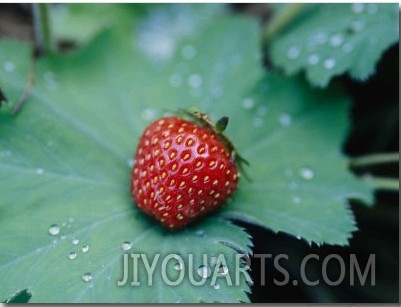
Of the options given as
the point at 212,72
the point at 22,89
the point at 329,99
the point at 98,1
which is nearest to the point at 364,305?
the point at 329,99

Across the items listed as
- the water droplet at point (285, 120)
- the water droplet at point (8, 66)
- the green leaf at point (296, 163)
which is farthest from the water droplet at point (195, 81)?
the water droplet at point (8, 66)

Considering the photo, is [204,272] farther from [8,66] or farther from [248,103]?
[8,66]

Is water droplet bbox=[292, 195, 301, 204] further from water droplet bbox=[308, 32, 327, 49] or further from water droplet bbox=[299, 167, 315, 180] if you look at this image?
water droplet bbox=[308, 32, 327, 49]

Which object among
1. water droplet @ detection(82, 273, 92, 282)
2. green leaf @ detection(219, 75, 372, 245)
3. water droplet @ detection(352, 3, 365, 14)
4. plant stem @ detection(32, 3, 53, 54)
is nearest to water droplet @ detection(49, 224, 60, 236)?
water droplet @ detection(82, 273, 92, 282)

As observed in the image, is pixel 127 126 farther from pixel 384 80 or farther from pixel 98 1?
pixel 384 80

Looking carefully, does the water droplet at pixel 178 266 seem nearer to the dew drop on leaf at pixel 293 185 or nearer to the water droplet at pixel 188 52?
the dew drop on leaf at pixel 293 185
